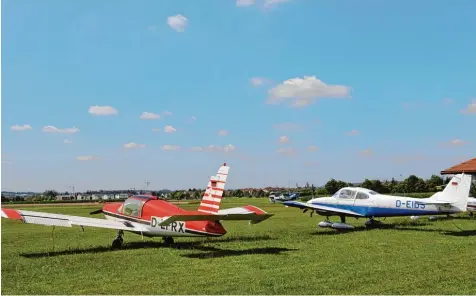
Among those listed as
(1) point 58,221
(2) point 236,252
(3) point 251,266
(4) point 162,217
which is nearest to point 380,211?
(2) point 236,252

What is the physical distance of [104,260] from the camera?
10023 mm

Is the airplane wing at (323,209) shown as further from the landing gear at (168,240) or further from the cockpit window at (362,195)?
the landing gear at (168,240)

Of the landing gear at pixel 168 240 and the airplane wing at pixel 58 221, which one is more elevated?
the airplane wing at pixel 58 221

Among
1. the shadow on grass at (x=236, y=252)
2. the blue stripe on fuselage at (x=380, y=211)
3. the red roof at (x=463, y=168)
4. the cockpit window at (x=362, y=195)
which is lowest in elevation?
the shadow on grass at (x=236, y=252)

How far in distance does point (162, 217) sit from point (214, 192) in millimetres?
1667

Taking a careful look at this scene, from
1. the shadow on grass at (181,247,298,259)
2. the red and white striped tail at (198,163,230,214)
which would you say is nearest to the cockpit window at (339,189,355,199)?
the shadow on grass at (181,247,298,259)

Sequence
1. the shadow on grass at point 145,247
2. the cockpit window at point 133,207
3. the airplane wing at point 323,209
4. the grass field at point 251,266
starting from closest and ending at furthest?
1. the grass field at point 251,266
2. the shadow on grass at point 145,247
3. the cockpit window at point 133,207
4. the airplane wing at point 323,209

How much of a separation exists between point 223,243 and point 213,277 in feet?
16.7

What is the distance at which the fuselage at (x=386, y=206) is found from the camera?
1669cm

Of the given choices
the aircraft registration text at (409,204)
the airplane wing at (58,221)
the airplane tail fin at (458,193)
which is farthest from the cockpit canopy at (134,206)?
the airplane tail fin at (458,193)

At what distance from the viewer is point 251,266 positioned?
352 inches

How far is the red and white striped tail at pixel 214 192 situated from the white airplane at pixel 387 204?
22.4ft

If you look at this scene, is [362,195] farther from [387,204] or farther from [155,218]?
[155,218]

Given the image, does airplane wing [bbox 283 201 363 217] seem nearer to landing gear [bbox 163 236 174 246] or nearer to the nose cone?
landing gear [bbox 163 236 174 246]
